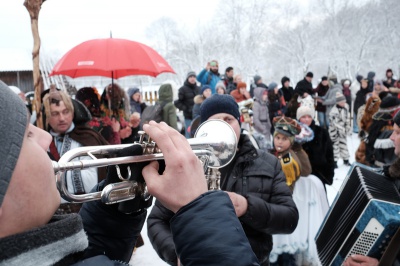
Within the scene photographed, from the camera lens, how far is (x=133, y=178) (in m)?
1.23

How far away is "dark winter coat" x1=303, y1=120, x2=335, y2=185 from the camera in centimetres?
456

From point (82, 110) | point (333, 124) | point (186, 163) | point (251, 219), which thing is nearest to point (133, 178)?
point (186, 163)

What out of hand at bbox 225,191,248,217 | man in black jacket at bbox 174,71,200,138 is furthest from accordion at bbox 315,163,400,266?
man in black jacket at bbox 174,71,200,138

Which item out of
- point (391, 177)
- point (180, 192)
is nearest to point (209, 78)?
point (391, 177)

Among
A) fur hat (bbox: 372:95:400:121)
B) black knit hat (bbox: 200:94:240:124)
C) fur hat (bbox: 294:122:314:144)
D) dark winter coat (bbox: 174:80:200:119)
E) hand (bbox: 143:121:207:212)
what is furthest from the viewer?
dark winter coat (bbox: 174:80:200:119)

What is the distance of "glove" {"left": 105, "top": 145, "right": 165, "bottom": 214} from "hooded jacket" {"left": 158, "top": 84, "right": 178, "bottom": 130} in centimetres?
630

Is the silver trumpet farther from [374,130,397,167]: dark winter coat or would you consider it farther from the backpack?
the backpack

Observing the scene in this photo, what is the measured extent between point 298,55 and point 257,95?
91.7 ft

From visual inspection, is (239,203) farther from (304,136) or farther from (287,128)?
(304,136)

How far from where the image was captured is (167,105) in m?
7.68

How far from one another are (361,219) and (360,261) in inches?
8.9

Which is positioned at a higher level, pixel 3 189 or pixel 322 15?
pixel 322 15

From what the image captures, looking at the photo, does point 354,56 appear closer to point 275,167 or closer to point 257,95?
point 257,95

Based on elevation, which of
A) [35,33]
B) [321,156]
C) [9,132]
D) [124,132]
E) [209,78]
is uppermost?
[35,33]
